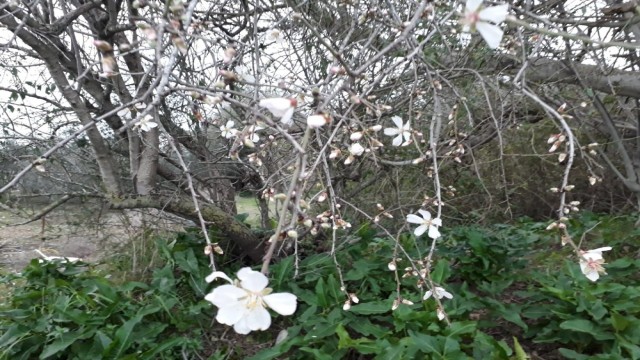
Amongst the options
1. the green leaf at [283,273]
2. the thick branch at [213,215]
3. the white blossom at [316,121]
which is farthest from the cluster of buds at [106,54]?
the green leaf at [283,273]

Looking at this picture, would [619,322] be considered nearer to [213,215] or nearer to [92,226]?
[213,215]

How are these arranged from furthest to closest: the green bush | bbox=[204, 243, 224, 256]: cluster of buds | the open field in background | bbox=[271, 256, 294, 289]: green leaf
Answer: the open field in background → bbox=[271, 256, 294, 289]: green leaf → the green bush → bbox=[204, 243, 224, 256]: cluster of buds

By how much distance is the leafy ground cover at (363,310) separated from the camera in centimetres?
242

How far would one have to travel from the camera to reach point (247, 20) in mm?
3754

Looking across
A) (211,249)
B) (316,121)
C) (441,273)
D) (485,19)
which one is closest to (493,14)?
(485,19)

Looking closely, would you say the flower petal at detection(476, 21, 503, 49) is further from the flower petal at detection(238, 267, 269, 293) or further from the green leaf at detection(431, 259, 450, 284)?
the green leaf at detection(431, 259, 450, 284)

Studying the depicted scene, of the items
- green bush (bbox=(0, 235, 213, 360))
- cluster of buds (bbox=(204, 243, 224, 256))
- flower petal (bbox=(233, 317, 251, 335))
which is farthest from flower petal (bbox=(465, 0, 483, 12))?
green bush (bbox=(0, 235, 213, 360))

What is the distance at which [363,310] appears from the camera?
105 inches

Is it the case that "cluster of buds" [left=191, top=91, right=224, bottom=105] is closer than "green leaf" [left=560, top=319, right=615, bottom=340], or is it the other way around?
"cluster of buds" [left=191, top=91, right=224, bottom=105]

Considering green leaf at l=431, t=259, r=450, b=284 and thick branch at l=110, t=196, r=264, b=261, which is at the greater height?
thick branch at l=110, t=196, r=264, b=261

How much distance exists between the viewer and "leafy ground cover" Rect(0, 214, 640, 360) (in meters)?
2.42

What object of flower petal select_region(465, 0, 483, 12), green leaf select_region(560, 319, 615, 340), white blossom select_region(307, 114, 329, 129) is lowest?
green leaf select_region(560, 319, 615, 340)

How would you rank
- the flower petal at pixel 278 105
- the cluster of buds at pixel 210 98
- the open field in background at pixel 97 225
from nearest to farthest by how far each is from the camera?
the flower petal at pixel 278 105 < the cluster of buds at pixel 210 98 < the open field in background at pixel 97 225

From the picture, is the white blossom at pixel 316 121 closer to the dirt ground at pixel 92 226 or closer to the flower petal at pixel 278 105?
the flower petal at pixel 278 105
